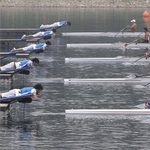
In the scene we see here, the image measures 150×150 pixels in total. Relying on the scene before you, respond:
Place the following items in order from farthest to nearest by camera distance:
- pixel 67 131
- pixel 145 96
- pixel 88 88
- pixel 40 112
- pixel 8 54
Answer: pixel 8 54 < pixel 88 88 < pixel 145 96 < pixel 40 112 < pixel 67 131

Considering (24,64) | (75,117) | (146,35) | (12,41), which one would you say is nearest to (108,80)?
(24,64)

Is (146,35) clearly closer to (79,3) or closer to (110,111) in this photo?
(110,111)

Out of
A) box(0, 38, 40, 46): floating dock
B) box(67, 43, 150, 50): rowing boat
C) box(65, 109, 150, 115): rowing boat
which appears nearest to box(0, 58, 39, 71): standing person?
box(65, 109, 150, 115): rowing boat

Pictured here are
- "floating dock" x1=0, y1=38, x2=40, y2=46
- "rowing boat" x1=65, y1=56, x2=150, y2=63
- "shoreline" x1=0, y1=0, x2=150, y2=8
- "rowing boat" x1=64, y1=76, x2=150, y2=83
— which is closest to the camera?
"rowing boat" x1=64, y1=76, x2=150, y2=83

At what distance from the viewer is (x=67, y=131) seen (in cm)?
3122

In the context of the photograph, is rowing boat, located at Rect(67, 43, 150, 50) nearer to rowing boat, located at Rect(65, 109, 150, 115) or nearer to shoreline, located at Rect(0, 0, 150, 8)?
rowing boat, located at Rect(65, 109, 150, 115)

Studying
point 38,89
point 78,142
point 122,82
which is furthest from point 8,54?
point 78,142

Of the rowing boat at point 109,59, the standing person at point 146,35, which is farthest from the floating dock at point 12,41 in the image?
the standing person at point 146,35

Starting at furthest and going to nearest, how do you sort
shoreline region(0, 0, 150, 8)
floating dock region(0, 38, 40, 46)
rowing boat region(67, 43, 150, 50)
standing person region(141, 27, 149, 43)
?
shoreline region(0, 0, 150, 8) < rowing boat region(67, 43, 150, 50) < floating dock region(0, 38, 40, 46) < standing person region(141, 27, 149, 43)

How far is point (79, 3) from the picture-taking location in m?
124

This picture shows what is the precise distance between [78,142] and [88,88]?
1165 cm

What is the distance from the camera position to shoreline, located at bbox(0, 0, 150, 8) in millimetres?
121062

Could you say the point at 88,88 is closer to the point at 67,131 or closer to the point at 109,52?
the point at 67,131

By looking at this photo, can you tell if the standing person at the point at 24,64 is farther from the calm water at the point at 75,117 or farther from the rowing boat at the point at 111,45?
the rowing boat at the point at 111,45
